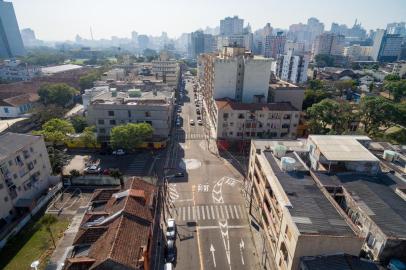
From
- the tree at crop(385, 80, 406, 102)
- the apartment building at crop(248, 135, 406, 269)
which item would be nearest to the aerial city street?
the apartment building at crop(248, 135, 406, 269)

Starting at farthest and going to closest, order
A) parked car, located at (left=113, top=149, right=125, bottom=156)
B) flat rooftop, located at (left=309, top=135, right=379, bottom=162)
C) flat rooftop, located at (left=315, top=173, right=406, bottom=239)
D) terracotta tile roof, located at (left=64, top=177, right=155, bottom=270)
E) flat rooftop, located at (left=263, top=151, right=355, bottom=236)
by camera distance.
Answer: parked car, located at (left=113, top=149, right=125, bottom=156) → flat rooftop, located at (left=309, top=135, right=379, bottom=162) → terracotta tile roof, located at (left=64, top=177, right=155, bottom=270) → flat rooftop, located at (left=315, top=173, right=406, bottom=239) → flat rooftop, located at (left=263, top=151, right=355, bottom=236)

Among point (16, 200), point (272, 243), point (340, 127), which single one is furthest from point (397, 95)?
point (16, 200)

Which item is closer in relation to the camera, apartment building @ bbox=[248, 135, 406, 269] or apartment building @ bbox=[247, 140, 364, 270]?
apartment building @ bbox=[247, 140, 364, 270]

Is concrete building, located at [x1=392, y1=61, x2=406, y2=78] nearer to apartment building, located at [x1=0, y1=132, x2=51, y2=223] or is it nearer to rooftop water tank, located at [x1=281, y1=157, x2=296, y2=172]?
rooftop water tank, located at [x1=281, y1=157, x2=296, y2=172]

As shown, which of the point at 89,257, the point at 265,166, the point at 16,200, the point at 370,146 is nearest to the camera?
the point at 89,257

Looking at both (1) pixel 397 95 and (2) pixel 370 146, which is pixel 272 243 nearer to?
(2) pixel 370 146

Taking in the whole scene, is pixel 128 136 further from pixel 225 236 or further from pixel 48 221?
pixel 225 236

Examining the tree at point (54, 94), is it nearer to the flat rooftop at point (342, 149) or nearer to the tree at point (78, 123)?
the tree at point (78, 123)
